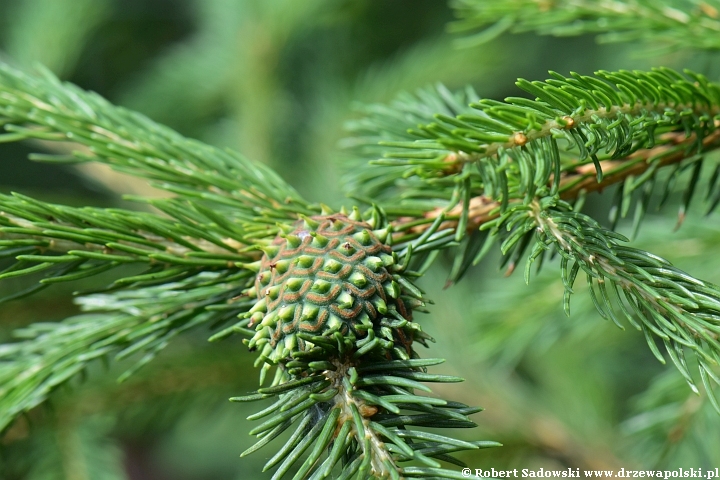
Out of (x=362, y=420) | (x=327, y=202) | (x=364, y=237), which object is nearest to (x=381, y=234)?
(x=364, y=237)

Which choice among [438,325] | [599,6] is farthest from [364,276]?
[438,325]

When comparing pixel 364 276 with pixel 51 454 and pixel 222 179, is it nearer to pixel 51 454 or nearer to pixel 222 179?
pixel 222 179

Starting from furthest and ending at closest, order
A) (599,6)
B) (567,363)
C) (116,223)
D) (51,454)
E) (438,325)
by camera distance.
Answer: (567,363) → (438,325) → (51,454) → (599,6) → (116,223)

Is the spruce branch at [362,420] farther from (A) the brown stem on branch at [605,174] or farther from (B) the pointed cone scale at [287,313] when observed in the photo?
(A) the brown stem on branch at [605,174]

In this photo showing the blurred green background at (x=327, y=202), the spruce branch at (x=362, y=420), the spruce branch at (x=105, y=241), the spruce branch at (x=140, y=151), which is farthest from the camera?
the blurred green background at (x=327, y=202)

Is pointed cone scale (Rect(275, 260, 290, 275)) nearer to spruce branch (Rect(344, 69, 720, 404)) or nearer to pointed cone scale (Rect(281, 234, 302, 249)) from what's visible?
pointed cone scale (Rect(281, 234, 302, 249))

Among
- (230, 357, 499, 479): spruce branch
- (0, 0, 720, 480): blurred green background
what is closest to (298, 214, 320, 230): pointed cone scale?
(230, 357, 499, 479): spruce branch

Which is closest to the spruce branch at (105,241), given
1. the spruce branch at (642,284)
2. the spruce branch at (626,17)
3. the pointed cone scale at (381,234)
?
the pointed cone scale at (381,234)
